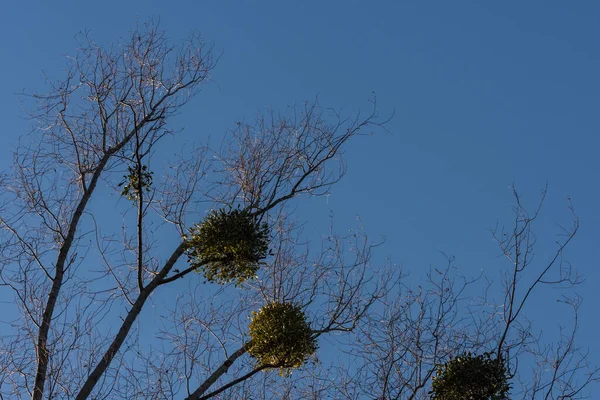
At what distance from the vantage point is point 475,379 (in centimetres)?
776

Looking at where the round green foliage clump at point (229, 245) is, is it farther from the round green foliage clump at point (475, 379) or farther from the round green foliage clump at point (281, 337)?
the round green foliage clump at point (475, 379)

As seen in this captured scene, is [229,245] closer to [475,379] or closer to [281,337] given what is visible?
[281,337]

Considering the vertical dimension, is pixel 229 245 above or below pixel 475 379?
above

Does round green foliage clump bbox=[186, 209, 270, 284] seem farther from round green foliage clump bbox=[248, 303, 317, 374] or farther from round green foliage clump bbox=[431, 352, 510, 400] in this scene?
round green foliage clump bbox=[431, 352, 510, 400]

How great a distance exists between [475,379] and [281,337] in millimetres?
1909

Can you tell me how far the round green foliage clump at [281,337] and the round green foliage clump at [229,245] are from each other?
47 centimetres

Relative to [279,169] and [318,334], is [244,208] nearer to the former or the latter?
[279,169]

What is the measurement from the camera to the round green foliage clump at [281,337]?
323 inches

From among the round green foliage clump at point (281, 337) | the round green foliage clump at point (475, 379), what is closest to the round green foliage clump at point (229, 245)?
the round green foliage clump at point (281, 337)

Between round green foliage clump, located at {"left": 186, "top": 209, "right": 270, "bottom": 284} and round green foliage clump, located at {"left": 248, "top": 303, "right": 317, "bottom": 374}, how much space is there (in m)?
0.47

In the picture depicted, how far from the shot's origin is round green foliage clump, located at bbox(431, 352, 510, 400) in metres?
7.77

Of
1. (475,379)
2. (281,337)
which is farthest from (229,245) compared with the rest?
(475,379)

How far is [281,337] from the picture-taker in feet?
26.9

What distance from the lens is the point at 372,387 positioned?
8.52 meters
